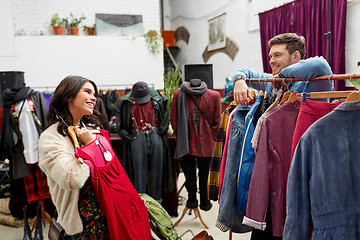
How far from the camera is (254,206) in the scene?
158cm

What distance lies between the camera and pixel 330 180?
1284 mm

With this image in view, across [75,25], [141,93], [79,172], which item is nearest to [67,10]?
[75,25]

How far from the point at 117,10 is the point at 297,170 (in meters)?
7.70

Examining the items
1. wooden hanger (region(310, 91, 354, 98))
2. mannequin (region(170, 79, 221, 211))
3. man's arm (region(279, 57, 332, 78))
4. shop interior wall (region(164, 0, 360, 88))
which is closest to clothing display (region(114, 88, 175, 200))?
mannequin (region(170, 79, 221, 211))

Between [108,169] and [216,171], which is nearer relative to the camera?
[108,169]

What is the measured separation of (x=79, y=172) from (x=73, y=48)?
6.23 metres

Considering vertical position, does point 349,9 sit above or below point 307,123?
above

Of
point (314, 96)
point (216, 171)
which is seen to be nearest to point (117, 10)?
point (216, 171)

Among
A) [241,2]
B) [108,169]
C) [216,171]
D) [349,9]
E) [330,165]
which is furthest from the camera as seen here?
[241,2]

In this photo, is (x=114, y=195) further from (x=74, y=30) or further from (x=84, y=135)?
(x=74, y=30)

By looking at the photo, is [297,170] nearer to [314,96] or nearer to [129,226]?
[314,96]

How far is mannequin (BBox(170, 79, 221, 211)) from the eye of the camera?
3623mm

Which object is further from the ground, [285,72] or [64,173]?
[285,72]

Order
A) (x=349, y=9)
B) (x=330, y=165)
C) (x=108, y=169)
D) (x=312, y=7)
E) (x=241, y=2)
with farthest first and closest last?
1. (x=241, y=2)
2. (x=312, y=7)
3. (x=349, y=9)
4. (x=108, y=169)
5. (x=330, y=165)
